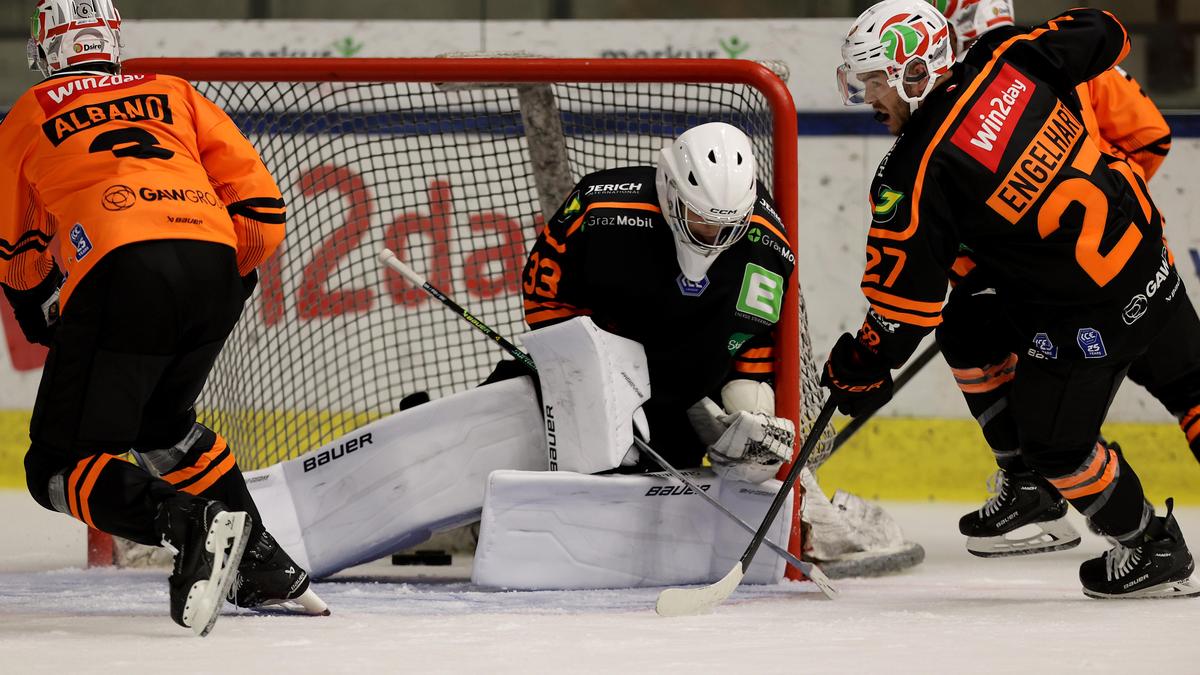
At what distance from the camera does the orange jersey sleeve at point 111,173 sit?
2.34 metres

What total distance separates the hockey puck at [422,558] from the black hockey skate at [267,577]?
2.85 feet

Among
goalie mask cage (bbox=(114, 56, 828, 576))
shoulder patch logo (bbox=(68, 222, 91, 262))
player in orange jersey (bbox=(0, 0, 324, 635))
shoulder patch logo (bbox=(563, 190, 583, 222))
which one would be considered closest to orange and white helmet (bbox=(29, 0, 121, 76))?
player in orange jersey (bbox=(0, 0, 324, 635))

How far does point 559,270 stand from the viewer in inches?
115

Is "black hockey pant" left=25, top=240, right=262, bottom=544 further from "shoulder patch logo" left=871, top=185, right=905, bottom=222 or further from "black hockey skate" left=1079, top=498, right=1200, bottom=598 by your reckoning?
"black hockey skate" left=1079, top=498, right=1200, bottom=598

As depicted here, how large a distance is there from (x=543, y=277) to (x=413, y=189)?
3.17 ft

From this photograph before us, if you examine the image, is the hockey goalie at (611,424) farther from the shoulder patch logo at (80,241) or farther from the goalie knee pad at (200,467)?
the shoulder patch logo at (80,241)

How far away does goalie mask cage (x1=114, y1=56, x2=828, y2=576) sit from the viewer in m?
3.09

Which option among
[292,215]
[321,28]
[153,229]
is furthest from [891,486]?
[153,229]

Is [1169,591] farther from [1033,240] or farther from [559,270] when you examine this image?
[559,270]

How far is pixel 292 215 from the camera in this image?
394 centimetres

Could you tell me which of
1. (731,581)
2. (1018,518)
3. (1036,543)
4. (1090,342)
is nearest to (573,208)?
(731,581)

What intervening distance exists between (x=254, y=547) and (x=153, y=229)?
0.55 metres

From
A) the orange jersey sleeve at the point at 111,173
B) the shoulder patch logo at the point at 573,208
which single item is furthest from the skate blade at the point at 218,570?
the shoulder patch logo at the point at 573,208

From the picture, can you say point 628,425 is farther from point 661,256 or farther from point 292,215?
point 292,215
